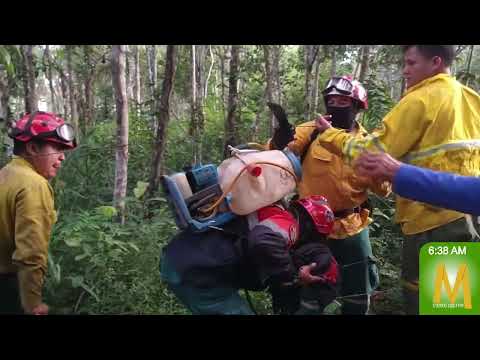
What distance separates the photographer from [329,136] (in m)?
2.38

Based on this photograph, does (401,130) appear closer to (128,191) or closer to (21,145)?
(21,145)

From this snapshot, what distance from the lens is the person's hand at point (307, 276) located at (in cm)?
197

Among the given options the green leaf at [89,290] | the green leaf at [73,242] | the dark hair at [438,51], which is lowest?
the green leaf at [89,290]

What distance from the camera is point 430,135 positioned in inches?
77.2

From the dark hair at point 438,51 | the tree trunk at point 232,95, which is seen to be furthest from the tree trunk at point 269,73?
the dark hair at point 438,51

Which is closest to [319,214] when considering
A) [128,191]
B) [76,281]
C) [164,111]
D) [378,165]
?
[378,165]

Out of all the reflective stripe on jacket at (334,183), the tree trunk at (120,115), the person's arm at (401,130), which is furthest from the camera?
the tree trunk at (120,115)

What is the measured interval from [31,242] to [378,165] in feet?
5.28

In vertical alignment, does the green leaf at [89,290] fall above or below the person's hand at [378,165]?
below

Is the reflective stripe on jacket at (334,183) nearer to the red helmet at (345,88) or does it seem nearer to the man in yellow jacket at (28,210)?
the red helmet at (345,88)

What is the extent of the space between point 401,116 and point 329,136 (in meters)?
0.48

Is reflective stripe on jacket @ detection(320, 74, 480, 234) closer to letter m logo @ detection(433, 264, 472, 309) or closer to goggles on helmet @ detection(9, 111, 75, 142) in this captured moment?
letter m logo @ detection(433, 264, 472, 309)

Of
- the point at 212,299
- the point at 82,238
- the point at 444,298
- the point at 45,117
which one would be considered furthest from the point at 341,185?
the point at 82,238

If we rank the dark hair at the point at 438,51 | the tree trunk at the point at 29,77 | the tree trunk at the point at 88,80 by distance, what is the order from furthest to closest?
the tree trunk at the point at 88,80 < the tree trunk at the point at 29,77 < the dark hair at the point at 438,51
